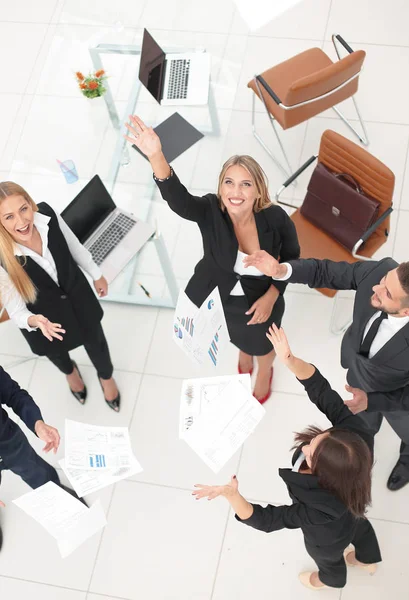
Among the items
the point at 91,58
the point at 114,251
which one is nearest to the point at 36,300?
the point at 114,251

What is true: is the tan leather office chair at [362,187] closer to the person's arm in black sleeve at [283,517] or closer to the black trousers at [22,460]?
the person's arm in black sleeve at [283,517]

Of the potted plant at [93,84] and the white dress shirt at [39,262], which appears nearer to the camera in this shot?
the white dress shirt at [39,262]

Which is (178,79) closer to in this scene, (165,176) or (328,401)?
(165,176)

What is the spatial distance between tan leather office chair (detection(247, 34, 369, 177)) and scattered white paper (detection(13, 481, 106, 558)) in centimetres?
249

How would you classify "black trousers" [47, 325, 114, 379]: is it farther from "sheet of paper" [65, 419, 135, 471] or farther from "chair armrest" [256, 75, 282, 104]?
"chair armrest" [256, 75, 282, 104]

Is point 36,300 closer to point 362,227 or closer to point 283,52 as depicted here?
point 362,227

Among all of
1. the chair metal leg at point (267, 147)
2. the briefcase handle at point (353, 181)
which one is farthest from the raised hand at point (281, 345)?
the chair metal leg at point (267, 147)

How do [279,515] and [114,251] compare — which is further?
[114,251]

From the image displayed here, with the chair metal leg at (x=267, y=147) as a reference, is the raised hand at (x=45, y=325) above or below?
below

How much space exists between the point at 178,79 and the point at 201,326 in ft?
5.78

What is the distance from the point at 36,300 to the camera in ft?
10.1

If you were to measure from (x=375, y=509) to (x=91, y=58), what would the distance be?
320 cm

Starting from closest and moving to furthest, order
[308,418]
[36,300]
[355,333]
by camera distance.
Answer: [355,333]
[36,300]
[308,418]

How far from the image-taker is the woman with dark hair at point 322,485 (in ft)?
7.40
